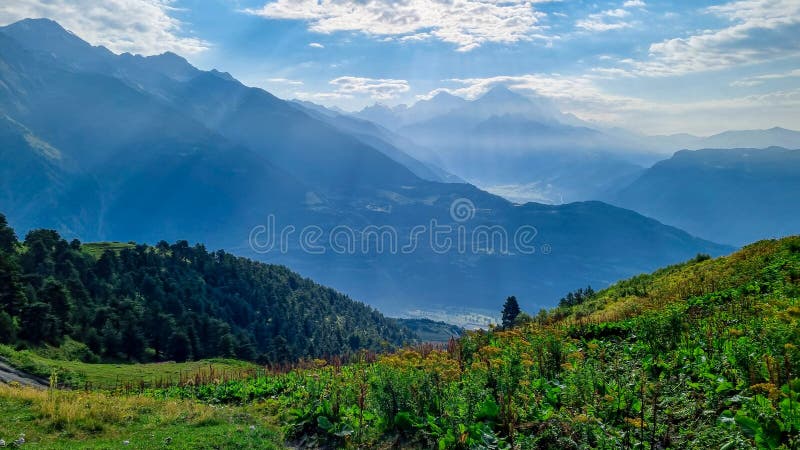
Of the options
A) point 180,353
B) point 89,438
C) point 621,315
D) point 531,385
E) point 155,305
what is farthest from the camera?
point 155,305

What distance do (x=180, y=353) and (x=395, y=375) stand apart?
77.5 m

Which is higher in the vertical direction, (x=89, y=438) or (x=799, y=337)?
(x=799, y=337)

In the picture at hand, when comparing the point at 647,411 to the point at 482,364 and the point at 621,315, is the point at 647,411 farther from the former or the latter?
the point at 621,315

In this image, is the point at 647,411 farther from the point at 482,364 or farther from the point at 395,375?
the point at 395,375

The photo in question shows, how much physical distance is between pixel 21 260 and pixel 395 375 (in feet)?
306

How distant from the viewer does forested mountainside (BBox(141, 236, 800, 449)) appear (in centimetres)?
923

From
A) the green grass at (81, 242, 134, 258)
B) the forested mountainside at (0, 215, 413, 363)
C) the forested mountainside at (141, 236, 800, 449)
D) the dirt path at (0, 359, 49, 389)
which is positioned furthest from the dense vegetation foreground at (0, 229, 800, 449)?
the green grass at (81, 242, 134, 258)

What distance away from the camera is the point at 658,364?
Result: 12602 mm

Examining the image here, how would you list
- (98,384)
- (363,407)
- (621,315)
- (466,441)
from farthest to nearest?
(98,384), (621,315), (363,407), (466,441)

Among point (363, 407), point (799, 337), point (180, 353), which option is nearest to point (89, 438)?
point (363, 407)

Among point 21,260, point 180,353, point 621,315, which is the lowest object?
point 180,353

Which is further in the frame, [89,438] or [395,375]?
[89,438]

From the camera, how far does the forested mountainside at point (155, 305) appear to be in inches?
2317

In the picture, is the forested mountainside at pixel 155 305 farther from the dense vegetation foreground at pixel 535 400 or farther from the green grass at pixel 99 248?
the dense vegetation foreground at pixel 535 400
